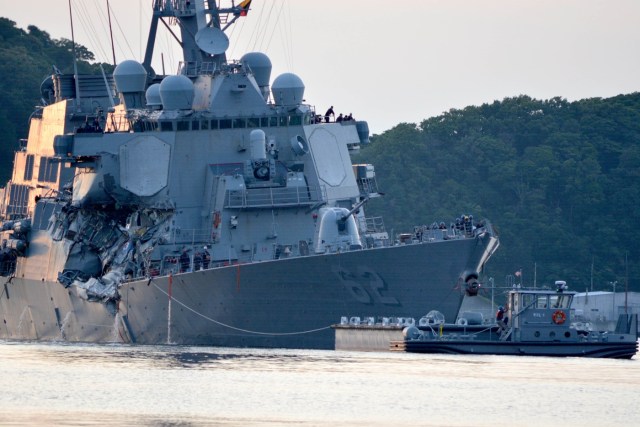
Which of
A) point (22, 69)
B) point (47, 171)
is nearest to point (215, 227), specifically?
point (47, 171)

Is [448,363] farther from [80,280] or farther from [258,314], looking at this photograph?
[80,280]

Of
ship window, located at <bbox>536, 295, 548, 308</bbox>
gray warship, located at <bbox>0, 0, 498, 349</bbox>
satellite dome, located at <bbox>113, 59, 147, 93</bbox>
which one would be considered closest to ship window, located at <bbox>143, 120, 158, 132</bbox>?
gray warship, located at <bbox>0, 0, 498, 349</bbox>

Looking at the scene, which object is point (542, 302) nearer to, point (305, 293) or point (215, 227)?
point (305, 293)

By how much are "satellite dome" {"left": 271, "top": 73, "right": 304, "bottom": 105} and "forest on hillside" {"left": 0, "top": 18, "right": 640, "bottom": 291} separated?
1305 inches

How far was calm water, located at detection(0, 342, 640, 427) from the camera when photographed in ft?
131

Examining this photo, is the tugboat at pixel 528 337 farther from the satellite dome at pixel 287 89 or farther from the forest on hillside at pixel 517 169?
the forest on hillside at pixel 517 169

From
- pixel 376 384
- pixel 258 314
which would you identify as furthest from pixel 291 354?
pixel 376 384

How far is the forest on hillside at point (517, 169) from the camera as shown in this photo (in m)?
100

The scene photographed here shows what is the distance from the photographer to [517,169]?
109 metres

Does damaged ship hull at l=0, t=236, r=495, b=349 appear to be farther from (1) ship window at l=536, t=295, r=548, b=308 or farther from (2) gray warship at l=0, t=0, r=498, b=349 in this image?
(1) ship window at l=536, t=295, r=548, b=308

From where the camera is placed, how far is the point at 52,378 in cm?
4644

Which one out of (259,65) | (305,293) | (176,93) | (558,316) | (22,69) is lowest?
(558,316)

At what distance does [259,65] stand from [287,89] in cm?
239

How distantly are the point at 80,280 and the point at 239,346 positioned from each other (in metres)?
8.58
